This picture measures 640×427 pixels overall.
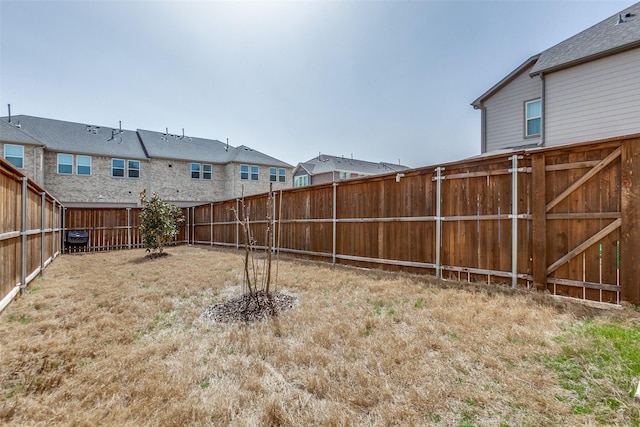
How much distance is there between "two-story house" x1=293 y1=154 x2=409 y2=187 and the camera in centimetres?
2381

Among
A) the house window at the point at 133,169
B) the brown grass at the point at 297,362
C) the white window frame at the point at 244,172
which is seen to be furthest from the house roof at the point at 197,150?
the brown grass at the point at 297,362

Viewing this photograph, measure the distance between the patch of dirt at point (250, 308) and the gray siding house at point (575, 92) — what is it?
9007 mm

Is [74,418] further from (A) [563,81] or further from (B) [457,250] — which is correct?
(A) [563,81]

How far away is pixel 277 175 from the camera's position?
957 inches

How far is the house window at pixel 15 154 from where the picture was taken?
14727 mm

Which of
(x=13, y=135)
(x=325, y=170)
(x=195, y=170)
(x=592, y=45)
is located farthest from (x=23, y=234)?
(x=325, y=170)

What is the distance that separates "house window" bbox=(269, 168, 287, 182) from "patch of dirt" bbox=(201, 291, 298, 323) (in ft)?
65.5

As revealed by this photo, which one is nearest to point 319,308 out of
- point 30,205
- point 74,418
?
point 74,418

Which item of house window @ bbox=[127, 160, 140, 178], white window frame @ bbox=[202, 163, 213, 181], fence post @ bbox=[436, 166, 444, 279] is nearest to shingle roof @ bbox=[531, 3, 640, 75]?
fence post @ bbox=[436, 166, 444, 279]

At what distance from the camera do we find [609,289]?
3.80 meters

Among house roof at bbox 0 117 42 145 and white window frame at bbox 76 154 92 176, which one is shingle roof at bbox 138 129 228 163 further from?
house roof at bbox 0 117 42 145

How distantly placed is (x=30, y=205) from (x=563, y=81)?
1337cm

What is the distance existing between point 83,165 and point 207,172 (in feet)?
23.7

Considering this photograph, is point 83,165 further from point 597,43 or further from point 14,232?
point 597,43
